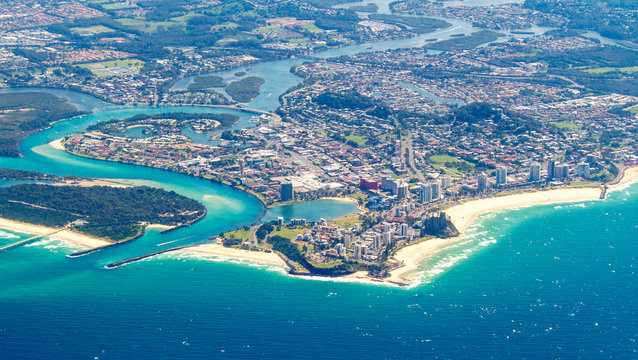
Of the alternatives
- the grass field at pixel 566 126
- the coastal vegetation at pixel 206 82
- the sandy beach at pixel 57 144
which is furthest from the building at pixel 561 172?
the coastal vegetation at pixel 206 82

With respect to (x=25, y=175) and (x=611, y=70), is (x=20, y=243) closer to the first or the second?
(x=25, y=175)

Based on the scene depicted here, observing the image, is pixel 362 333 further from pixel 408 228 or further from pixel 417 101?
pixel 417 101

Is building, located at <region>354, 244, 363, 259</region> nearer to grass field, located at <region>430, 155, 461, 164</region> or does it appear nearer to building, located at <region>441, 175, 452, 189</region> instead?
building, located at <region>441, 175, 452, 189</region>

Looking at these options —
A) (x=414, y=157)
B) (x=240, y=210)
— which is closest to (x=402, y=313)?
(x=240, y=210)

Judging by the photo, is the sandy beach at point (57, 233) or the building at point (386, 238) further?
the sandy beach at point (57, 233)

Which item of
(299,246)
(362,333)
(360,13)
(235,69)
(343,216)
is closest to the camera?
(362,333)

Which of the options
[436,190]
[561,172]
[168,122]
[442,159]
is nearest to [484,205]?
[436,190]

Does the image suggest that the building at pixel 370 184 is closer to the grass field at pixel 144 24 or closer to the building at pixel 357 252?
the building at pixel 357 252

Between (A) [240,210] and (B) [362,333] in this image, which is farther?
(A) [240,210]
